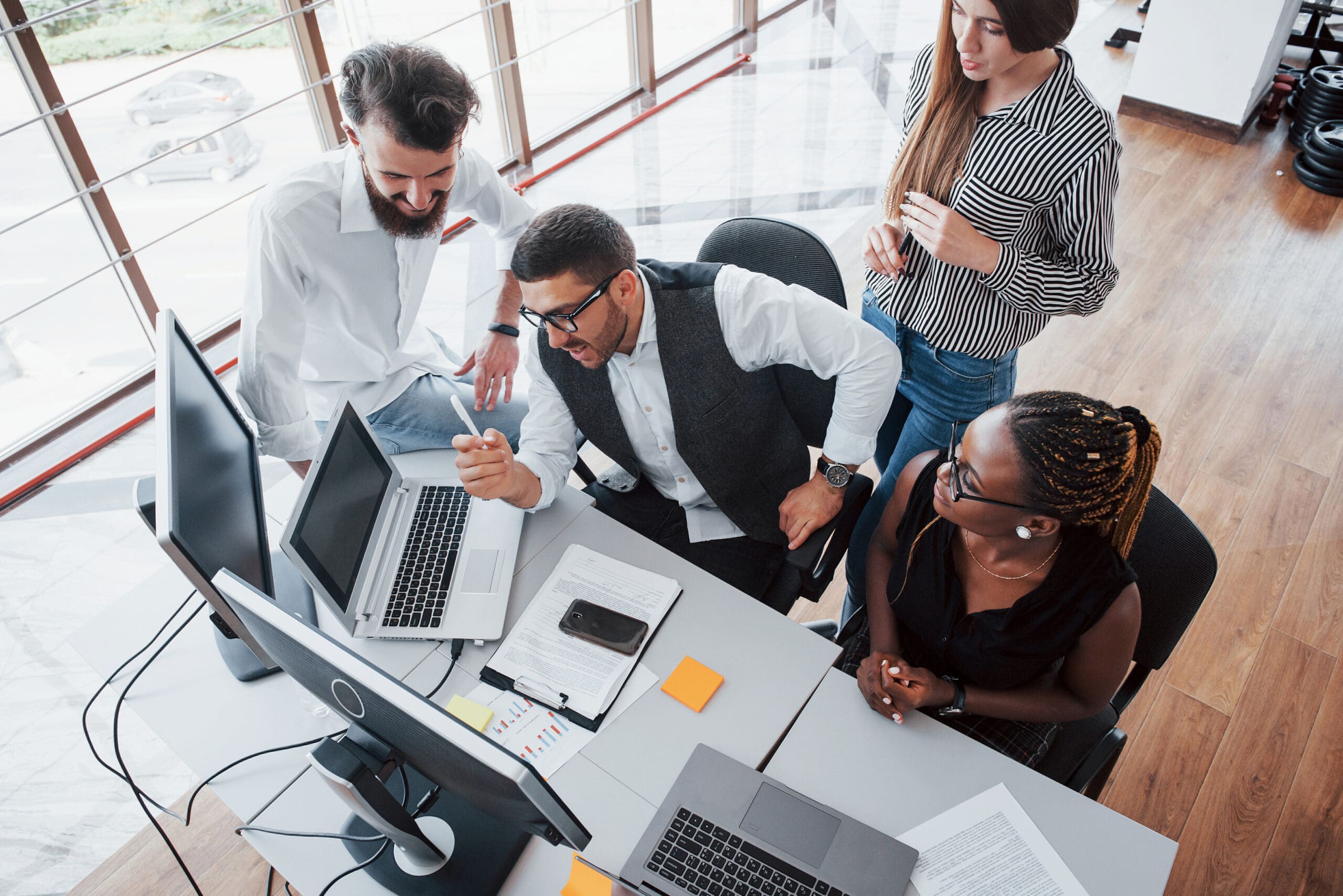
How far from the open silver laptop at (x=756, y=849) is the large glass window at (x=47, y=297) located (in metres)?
2.75

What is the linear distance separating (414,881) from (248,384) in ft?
3.62

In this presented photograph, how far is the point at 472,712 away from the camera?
→ 61.9 inches

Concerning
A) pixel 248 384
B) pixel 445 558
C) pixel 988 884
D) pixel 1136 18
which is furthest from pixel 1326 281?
pixel 248 384

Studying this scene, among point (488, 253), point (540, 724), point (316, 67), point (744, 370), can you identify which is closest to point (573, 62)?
point (488, 253)

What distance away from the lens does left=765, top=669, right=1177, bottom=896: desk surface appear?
4.49 ft

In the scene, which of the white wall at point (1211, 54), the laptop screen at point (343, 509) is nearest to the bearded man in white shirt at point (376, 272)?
the laptop screen at point (343, 509)

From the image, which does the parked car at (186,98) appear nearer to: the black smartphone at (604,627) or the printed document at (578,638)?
the printed document at (578,638)

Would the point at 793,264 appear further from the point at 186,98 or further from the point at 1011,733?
the point at 186,98

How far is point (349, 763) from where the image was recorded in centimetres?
126

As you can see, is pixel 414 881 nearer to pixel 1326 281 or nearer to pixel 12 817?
pixel 12 817

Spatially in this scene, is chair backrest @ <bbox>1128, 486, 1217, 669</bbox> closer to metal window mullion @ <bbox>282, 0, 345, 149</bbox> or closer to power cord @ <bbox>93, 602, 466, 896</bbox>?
power cord @ <bbox>93, 602, 466, 896</bbox>

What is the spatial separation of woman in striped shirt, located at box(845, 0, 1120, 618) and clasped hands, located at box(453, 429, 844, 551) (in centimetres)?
20

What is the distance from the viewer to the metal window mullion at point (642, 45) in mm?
4855

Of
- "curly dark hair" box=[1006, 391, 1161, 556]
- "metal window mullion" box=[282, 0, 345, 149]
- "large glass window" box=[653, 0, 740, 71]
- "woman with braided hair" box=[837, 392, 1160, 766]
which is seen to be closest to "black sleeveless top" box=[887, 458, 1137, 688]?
"woman with braided hair" box=[837, 392, 1160, 766]
